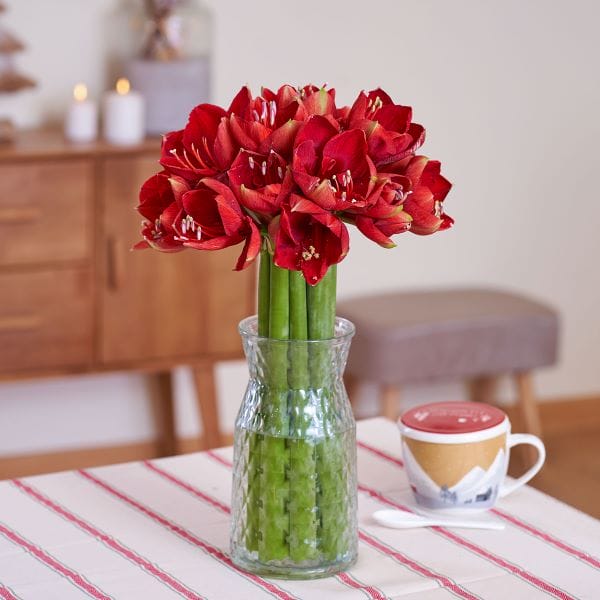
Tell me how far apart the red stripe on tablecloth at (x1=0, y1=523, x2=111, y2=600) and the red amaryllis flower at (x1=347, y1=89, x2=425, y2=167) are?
20.0 inches

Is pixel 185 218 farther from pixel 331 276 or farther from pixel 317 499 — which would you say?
pixel 317 499

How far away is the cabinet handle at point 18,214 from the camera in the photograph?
2773mm

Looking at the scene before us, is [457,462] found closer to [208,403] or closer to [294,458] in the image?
[294,458]

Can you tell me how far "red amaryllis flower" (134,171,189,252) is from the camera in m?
1.25

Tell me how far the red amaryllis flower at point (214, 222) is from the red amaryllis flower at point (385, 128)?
0.46 feet

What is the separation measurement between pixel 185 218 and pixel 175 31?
1892mm

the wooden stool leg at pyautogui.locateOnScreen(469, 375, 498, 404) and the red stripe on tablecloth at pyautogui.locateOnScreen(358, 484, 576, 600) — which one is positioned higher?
the red stripe on tablecloth at pyautogui.locateOnScreen(358, 484, 576, 600)

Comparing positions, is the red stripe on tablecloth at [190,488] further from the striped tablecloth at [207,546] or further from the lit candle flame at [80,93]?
the lit candle flame at [80,93]

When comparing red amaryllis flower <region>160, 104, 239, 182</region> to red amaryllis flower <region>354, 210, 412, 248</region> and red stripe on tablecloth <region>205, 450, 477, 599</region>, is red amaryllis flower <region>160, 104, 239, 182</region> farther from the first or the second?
red stripe on tablecloth <region>205, 450, 477, 599</region>

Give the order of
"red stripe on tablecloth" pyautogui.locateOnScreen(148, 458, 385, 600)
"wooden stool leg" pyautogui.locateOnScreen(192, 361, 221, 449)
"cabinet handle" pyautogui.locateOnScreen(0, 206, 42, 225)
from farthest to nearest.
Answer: "wooden stool leg" pyautogui.locateOnScreen(192, 361, 221, 449) → "cabinet handle" pyautogui.locateOnScreen(0, 206, 42, 225) → "red stripe on tablecloth" pyautogui.locateOnScreen(148, 458, 385, 600)

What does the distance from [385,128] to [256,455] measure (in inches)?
13.9

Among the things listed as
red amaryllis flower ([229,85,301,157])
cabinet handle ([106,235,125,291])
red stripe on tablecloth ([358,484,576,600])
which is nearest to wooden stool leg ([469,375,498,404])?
cabinet handle ([106,235,125,291])

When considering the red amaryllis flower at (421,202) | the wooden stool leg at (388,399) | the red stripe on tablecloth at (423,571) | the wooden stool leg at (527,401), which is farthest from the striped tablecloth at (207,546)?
the wooden stool leg at (527,401)

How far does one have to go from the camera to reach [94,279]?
291 centimetres
